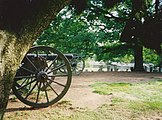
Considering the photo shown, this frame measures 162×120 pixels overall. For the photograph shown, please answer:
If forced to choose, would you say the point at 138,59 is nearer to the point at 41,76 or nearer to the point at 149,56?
the point at 149,56

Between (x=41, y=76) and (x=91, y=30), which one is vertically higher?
(x=91, y=30)

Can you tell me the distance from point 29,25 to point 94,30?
11.8m

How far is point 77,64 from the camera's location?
463 inches

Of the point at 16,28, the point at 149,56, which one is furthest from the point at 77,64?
the point at 149,56

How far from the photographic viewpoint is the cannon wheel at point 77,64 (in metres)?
10.9

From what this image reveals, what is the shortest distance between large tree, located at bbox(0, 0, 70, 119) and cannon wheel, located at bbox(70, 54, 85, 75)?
288 inches

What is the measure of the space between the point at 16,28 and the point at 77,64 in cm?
857

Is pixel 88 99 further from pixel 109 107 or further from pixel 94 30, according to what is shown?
pixel 94 30

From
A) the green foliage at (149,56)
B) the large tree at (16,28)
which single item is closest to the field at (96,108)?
the large tree at (16,28)

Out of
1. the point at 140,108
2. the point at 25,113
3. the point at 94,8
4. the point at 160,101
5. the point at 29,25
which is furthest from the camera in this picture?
the point at 94,8

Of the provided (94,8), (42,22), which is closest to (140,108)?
(42,22)

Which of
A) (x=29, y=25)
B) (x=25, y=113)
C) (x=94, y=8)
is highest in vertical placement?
(x=94, y=8)

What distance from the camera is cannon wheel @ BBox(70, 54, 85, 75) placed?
1085cm

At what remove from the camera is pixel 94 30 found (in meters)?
14.9
